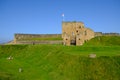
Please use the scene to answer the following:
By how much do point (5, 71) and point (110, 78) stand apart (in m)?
16.0

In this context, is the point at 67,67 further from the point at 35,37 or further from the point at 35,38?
the point at 35,37

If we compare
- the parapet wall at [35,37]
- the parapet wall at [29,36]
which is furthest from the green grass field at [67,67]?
the parapet wall at [29,36]

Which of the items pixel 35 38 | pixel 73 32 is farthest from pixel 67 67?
pixel 35 38

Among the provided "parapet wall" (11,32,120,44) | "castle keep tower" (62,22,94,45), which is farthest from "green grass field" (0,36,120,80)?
"parapet wall" (11,32,120,44)

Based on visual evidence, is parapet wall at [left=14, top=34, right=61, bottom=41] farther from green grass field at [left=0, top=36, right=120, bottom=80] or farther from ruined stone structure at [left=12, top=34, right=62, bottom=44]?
green grass field at [left=0, top=36, right=120, bottom=80]

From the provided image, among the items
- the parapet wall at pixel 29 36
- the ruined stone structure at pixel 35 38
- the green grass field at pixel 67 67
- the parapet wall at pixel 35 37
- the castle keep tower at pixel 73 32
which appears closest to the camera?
the green grass field at pixel 67 67

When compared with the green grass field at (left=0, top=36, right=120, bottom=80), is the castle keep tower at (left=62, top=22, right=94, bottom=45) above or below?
above

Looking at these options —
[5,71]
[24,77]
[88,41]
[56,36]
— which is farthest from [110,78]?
[56,36]

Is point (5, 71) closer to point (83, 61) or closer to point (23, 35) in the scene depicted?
point (83, 61)

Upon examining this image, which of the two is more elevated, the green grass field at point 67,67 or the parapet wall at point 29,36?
the parapet wall at point 29,36

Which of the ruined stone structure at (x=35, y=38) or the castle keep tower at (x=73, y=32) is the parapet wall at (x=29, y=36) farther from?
the castle keep tower at (x=73, y=32)

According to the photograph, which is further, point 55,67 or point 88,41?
point 88,41

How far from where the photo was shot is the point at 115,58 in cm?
3606

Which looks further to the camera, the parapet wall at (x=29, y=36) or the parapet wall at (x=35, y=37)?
the parapet wall at (x=29, y=36)
